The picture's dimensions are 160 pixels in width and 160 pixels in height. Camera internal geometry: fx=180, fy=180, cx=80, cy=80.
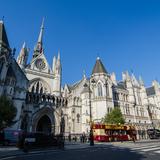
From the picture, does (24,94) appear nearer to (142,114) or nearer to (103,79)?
(103,79)

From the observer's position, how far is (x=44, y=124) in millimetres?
45844

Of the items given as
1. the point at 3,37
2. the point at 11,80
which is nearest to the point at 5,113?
the point at 11,80

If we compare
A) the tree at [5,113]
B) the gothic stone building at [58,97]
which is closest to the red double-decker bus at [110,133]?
the gothic stone building at [58,97]

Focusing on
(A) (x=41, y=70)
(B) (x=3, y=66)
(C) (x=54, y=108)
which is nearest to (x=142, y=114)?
(C) (x=54, y=108)

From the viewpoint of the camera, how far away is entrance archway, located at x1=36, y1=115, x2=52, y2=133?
4428 cm

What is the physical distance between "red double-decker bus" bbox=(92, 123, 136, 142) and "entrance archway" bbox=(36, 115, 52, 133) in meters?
15.3

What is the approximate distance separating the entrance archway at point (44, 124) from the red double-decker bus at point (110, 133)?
15.3 m

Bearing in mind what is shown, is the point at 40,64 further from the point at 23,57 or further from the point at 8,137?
the point at 8,137

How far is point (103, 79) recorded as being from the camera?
51031mm

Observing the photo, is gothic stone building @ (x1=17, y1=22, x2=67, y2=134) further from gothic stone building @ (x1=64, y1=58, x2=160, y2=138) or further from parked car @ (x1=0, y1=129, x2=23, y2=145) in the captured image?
parked car @ (x1=0, y1=129, x2=23, y2=145)

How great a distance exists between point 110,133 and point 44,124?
63.5 ft

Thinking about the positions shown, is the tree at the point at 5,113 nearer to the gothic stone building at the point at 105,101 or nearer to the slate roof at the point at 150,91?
the gothic stone building at the point at 105,101

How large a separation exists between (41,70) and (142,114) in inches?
1388

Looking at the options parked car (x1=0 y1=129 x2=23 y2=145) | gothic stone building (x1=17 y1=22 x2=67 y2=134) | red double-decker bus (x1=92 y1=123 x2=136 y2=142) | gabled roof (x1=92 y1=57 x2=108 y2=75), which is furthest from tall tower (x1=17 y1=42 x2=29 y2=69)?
red double-decker bus (x1=92 y1=123 x2=136 y2=142)
